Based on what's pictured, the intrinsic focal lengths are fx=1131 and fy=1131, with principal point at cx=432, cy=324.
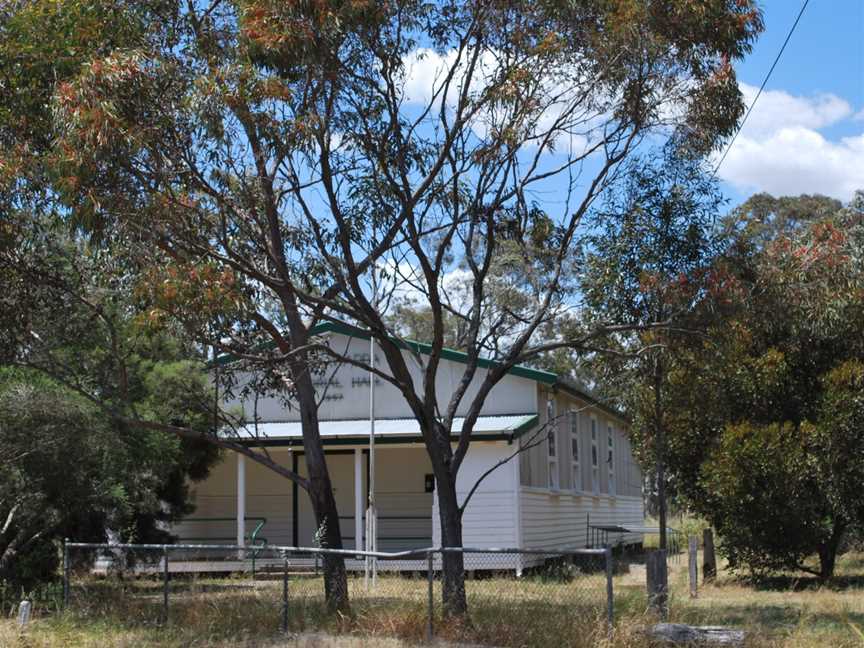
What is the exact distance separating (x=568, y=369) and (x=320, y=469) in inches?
1051

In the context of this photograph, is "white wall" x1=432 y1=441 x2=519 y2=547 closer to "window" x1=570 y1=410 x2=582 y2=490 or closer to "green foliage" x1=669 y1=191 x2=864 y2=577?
"green foliage" x1=669 y1=191 x2=864 y2=577

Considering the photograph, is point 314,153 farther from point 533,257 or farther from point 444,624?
point 444,624

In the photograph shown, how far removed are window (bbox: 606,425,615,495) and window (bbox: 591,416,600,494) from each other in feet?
4.51

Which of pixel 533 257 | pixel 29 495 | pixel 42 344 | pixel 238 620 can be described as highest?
pixel 533 257

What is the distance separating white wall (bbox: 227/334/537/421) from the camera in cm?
2439

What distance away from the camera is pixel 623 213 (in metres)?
15.3

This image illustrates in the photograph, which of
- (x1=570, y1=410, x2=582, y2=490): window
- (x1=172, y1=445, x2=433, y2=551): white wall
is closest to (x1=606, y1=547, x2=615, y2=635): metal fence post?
(x1=172, y1=445, x2=433, y2=551): white wall

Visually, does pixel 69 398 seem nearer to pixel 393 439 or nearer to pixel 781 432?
pixel 393 439

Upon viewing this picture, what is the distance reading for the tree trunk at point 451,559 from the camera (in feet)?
43.3

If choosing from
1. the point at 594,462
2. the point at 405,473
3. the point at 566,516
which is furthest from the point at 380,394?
the point at 594,462

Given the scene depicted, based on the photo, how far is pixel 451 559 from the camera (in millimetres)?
13477

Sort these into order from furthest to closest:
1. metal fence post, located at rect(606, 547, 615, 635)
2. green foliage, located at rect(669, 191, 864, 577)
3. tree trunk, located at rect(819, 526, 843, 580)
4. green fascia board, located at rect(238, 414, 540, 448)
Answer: green fascia board, located at rect(238, 414, 540, 448), tree trunk, located at rect(819, 526, 843, 580), green foliage, located at rect(669, 191, 864, 577), metal fence post, located at rect(606, 547, 615, 635)

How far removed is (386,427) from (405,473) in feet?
11.7

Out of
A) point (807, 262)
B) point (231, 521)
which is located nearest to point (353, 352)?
point (231, 521)
